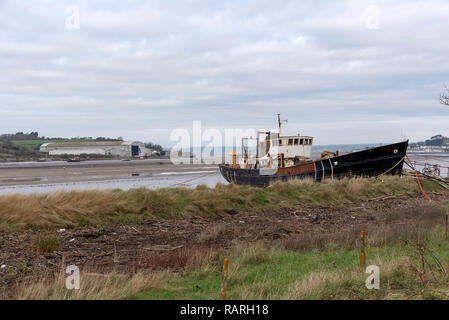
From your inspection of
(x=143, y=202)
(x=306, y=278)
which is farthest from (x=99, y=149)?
(x=306, y=278)

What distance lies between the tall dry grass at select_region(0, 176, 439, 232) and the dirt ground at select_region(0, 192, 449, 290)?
68cm

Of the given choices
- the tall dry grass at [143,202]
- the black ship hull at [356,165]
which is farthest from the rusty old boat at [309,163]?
the tall dry grass at [143,202]

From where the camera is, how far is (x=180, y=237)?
36.4 feet

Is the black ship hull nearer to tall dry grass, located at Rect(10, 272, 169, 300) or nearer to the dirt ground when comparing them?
the dirt ground

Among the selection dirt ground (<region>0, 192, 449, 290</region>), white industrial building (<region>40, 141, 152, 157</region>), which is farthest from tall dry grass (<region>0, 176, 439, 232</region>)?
white industrial building (<region>40, 141, 152, 157</region>)

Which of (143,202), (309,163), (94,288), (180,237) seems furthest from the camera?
(309,163)

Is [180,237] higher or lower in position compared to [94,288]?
lower

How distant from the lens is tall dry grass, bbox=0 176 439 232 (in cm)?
1186

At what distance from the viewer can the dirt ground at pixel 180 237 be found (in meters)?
7.91

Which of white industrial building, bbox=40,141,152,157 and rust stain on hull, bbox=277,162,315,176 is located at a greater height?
white industrial building, bbox=40,141,152,157

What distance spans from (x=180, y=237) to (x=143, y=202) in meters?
3.59

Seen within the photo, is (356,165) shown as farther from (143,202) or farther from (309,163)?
(143,202)
